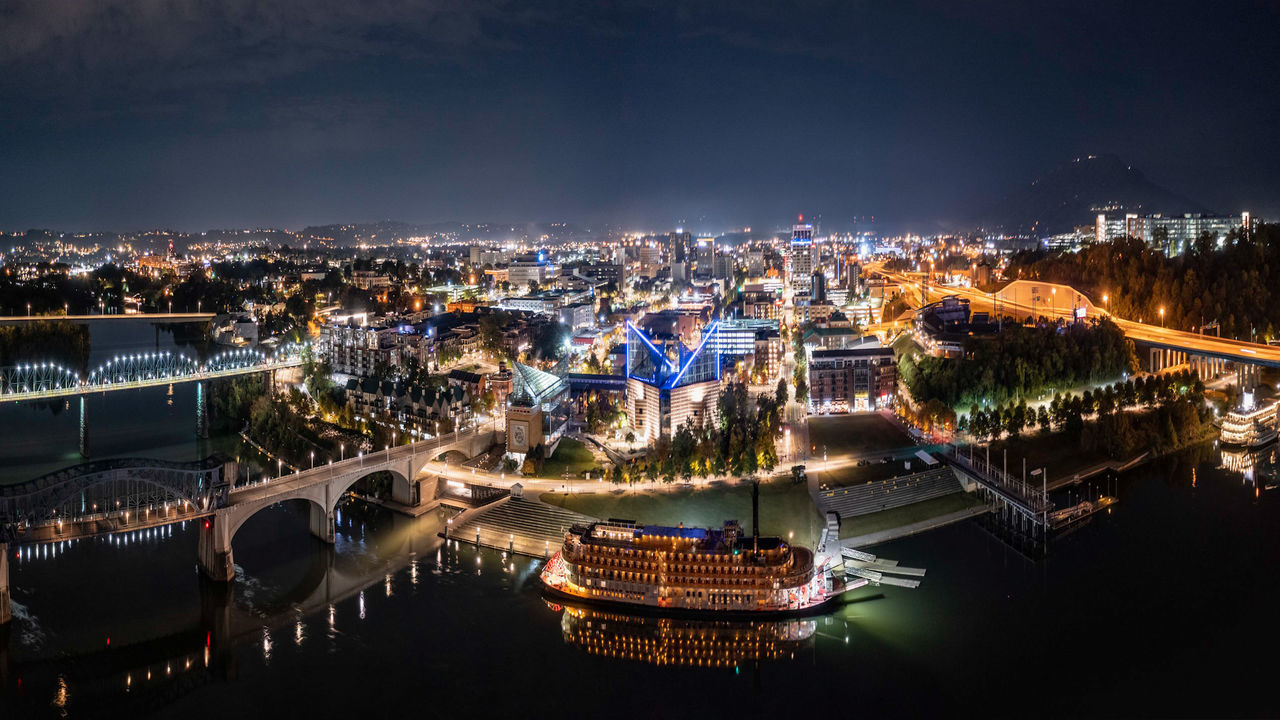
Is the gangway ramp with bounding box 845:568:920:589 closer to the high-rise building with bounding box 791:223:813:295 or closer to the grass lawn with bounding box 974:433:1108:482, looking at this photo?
the grass lawn with bounding box 974:433:1108:482

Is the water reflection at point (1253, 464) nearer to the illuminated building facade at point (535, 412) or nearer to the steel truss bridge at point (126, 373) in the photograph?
the illuminated building facade at point (535, 412)

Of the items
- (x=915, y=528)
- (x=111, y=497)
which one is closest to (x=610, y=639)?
(x=915, y=528)

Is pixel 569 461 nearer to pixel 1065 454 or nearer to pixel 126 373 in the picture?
pixel 1065 454

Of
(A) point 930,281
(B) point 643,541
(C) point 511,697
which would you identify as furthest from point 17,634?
(A) point 930,281

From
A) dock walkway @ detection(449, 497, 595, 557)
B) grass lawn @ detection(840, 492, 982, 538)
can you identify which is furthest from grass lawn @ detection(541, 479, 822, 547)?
grass lawn @ detection(840, 492, 982, 538)

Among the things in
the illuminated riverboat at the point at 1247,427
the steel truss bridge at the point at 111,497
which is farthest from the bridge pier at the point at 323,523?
the illuminated riverboat at the point at 1247,427
